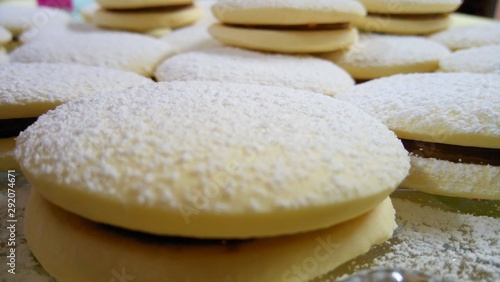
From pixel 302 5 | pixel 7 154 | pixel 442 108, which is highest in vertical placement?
pixel 302 5

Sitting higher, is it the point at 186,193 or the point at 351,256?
the point at 186,193

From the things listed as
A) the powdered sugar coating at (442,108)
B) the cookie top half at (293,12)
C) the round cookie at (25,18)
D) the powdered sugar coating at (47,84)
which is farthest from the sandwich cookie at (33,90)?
the round cookie at (25,18)

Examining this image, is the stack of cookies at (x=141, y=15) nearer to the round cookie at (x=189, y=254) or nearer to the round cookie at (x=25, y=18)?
the round cookie at (x=25, y=18)

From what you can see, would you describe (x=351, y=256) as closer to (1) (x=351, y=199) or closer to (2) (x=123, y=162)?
(1) (x=351, y=199)

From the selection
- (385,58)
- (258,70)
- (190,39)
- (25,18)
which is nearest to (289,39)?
(258,70)

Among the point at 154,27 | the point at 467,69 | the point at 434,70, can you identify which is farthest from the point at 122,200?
the point at 154,27

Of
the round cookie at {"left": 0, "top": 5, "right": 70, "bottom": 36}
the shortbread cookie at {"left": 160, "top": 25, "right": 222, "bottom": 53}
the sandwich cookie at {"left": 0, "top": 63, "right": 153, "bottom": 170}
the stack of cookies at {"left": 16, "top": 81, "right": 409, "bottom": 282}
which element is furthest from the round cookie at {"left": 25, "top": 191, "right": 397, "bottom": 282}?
the round cookie at {"left": 0, "top": 5, "right": 70, "bottom": 36}

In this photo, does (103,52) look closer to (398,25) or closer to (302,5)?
(302,5)
